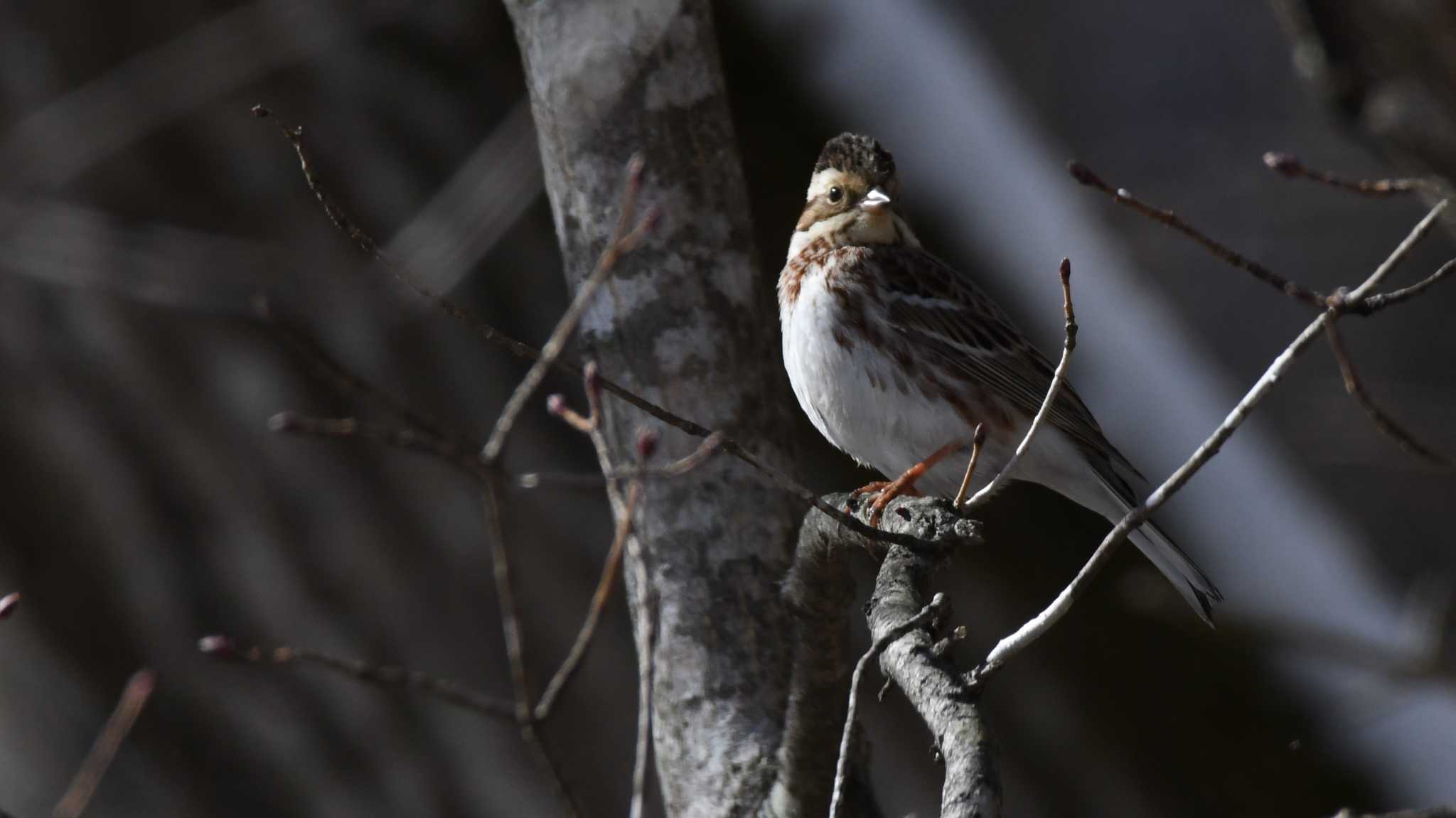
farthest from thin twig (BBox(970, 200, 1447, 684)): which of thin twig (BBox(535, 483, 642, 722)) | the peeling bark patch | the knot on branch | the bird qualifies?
the peeling bark patch

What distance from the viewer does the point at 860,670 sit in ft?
7.16

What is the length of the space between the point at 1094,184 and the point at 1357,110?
0.60 m

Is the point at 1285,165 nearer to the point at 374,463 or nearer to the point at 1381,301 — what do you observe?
the point at 1381,301

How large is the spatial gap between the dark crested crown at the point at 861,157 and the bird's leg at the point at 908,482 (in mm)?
681

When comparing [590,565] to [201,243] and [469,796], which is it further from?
[201,243]

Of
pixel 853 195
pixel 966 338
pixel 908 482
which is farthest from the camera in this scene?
pixel 966 338

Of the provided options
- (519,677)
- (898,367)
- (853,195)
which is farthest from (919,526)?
(853,195)

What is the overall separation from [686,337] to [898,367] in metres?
0.66

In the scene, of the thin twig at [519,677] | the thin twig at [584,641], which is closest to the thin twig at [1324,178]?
the thin twig at [584,641]

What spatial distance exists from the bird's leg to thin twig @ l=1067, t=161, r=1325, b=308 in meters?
1.39

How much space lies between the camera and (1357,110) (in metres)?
1.60

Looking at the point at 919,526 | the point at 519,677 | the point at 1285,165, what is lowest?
the point at 519,677

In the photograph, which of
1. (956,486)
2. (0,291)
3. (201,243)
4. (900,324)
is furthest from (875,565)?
(0,291)

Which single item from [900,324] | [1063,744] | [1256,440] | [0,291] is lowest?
[0,291]
